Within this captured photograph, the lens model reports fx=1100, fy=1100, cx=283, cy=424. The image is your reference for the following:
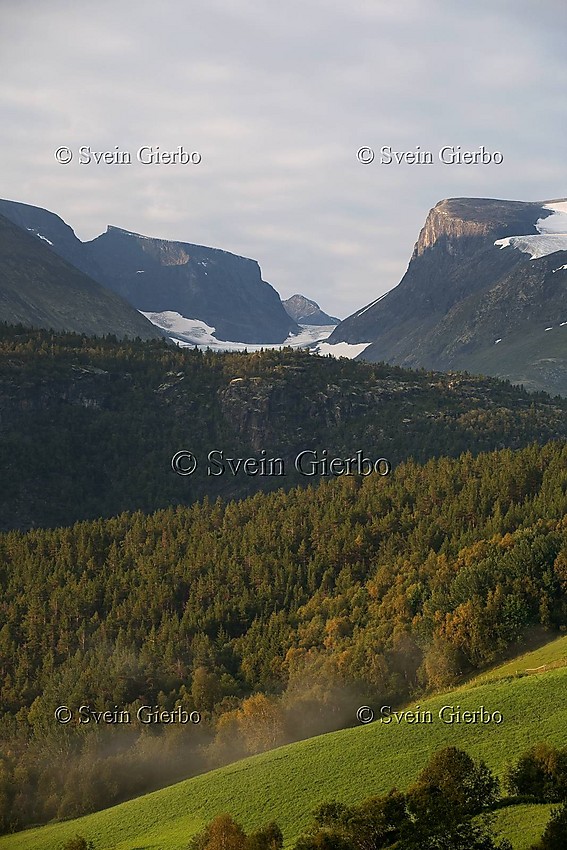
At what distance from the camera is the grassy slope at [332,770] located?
81250mm

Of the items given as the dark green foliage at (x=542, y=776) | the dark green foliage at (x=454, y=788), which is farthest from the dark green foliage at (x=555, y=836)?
the dark green foliage at (x=454, y=788)

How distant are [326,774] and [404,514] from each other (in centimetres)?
9672

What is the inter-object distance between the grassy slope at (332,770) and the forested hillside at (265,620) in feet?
62.8

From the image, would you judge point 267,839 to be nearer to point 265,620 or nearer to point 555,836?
point 555,836

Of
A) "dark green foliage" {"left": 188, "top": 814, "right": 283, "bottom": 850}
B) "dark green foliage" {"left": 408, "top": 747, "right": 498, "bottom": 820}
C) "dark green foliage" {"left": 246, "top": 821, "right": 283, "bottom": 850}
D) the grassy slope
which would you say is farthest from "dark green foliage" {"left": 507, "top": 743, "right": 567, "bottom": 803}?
"dark green foliage" {"left": 188, "top": 814, "right": 283, "bottom": 850}

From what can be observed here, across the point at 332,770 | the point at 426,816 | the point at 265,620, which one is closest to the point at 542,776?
the point at 426,816

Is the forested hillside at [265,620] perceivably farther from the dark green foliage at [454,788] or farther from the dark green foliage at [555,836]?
the dark green foliage at [555,836]

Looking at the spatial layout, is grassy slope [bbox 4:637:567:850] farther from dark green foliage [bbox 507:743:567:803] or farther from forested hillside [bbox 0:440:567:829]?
forested hillside [bbox 0:440:567:829]

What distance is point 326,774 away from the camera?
8644cm

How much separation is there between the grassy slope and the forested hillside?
62.8 ft

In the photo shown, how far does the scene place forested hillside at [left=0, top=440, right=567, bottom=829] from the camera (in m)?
121

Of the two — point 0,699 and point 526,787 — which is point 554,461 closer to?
point 0,699

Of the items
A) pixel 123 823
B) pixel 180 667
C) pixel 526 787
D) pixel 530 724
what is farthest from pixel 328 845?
pixel 180 667

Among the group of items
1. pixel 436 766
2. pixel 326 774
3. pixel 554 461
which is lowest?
pixel 326 774
